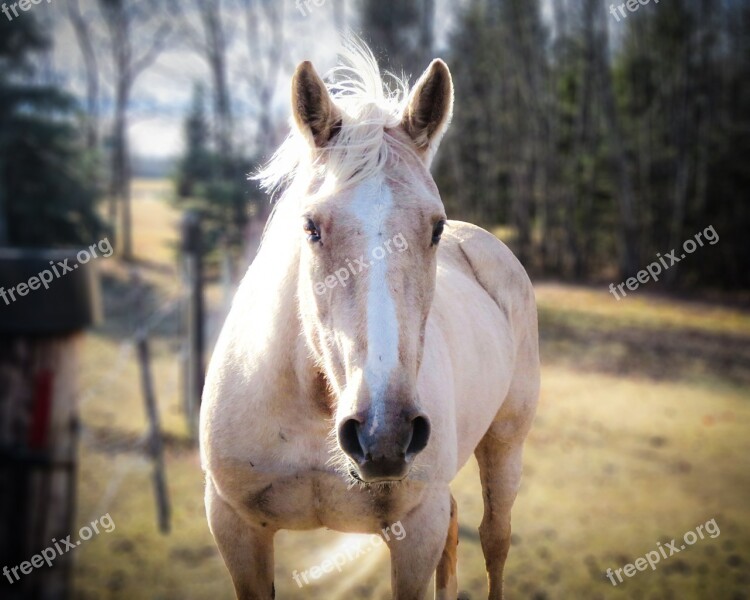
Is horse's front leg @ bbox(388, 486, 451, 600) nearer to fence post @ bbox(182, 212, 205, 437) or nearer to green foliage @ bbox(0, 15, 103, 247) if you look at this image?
fence post @ bbox(182, 212, 205, 437)

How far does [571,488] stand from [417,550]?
18.4 feet

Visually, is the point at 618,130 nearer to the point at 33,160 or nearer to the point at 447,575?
the point at 33,160

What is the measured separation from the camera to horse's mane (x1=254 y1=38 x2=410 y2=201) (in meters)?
1.86

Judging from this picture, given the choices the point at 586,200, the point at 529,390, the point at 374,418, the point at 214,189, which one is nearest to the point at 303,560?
the point at 529,390

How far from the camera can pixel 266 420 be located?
207 cm

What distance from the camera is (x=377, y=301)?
1.65m

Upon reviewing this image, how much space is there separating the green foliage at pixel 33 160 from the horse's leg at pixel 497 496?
57.1 feet

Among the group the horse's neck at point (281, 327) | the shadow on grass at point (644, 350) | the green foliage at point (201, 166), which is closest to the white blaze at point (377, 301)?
the horse's neck at point (281, 327)

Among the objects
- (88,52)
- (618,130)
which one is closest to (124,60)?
(88,52)

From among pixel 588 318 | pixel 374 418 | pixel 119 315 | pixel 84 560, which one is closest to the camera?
pixel 374 418

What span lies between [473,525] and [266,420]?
487 cm

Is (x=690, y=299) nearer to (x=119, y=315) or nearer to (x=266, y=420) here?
(x=119, y=315)

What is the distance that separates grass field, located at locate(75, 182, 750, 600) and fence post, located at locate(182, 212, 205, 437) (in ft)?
1.59

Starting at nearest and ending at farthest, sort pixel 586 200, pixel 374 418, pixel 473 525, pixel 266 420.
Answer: pixel 374 418 < pixel 266 420 < pixel 473 525 < pixel 586 200
